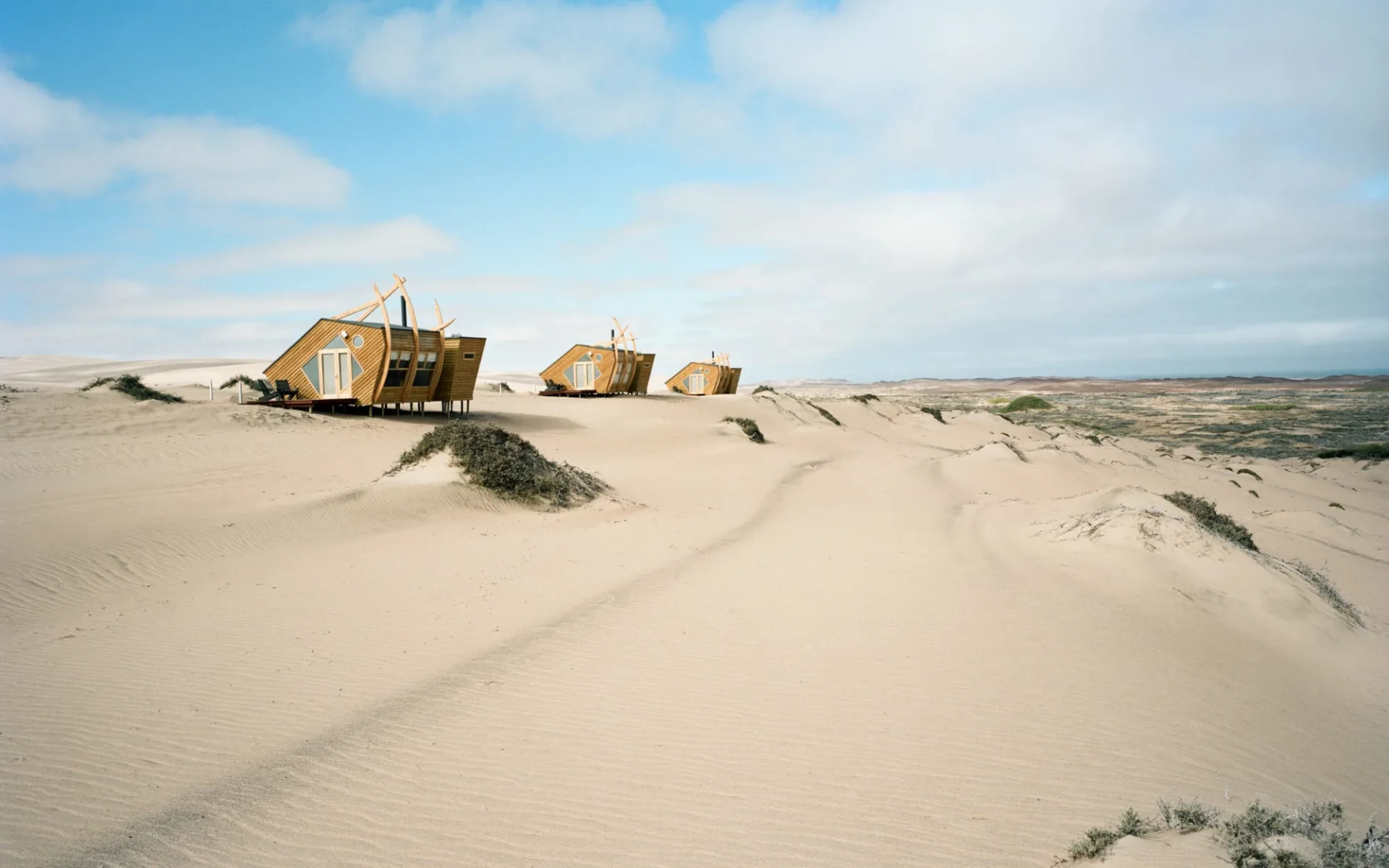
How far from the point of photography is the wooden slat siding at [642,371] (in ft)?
144

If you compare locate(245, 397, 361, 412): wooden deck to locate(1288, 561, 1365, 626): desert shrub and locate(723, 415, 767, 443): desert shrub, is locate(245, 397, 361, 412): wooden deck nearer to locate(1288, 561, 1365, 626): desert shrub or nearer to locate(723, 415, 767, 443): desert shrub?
locate(723, 415, 767, 443): desert shrub

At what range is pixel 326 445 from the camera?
2005 centimetres

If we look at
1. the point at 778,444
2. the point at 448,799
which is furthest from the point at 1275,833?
the point at 778,444

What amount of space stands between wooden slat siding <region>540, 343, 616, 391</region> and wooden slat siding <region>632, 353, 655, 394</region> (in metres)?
3.40

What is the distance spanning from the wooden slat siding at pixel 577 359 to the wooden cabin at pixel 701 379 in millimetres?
13176

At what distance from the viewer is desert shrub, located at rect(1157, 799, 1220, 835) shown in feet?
12.7

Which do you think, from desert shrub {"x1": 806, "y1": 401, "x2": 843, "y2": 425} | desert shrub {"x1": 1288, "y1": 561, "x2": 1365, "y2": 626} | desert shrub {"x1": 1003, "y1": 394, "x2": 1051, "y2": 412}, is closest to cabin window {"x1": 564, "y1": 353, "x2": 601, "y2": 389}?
desert shrub {"x1": 806, "y1": 401, "x2": 843, "y2": 425}

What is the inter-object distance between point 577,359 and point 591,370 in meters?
1.04

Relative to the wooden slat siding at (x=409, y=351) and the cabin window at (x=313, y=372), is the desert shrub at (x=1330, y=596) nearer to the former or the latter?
the wooden slat siding at (x=409, y=351)

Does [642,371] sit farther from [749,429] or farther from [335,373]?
[335,373]

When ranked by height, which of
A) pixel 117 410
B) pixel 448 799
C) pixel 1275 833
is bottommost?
pixel 448 799

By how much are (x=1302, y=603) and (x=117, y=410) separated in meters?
27.9

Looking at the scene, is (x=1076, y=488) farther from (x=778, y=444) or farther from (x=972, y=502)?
(x=778, y=444)

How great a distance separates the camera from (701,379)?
52.9 metres
